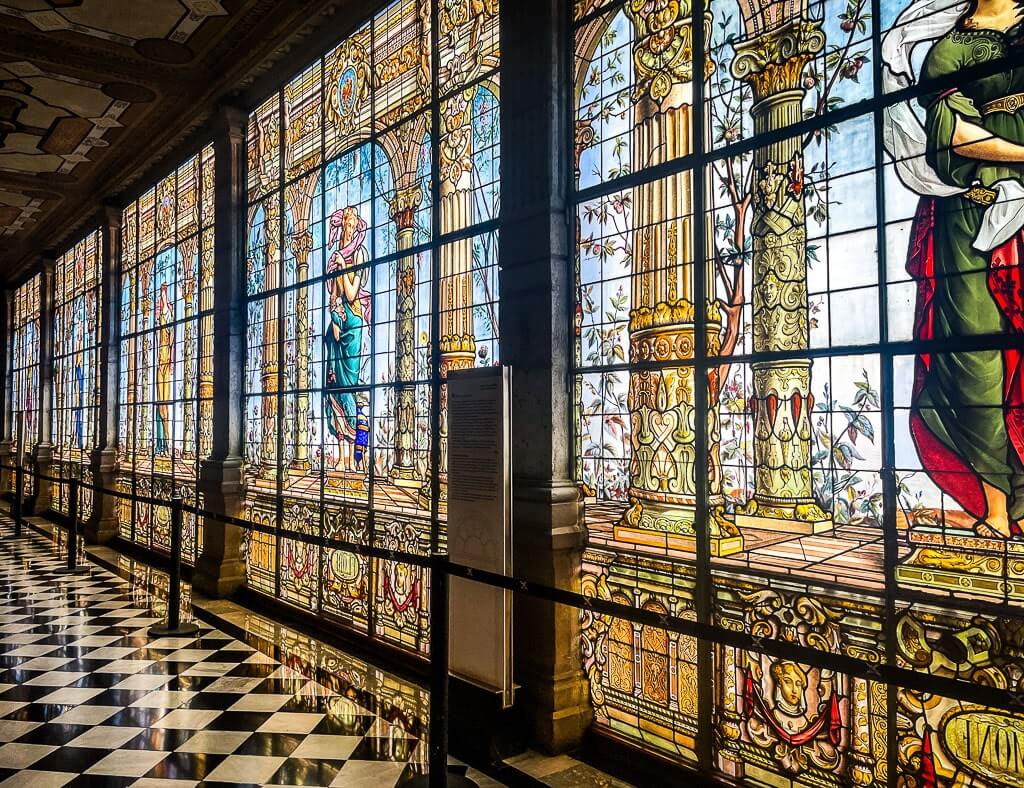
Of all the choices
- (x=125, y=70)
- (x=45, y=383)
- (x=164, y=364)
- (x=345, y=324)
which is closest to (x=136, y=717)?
(x=345, y=324)

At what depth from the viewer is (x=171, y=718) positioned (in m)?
5.28

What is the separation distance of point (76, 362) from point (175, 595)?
10.8 m

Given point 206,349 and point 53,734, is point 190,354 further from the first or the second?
point 53,734

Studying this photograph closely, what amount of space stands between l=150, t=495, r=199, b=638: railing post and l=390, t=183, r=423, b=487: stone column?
91.1 inches

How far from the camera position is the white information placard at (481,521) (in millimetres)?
4531

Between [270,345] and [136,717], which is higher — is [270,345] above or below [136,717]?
above

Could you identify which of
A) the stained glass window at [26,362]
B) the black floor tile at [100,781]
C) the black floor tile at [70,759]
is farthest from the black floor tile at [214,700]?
the stained glass window at [26,362]

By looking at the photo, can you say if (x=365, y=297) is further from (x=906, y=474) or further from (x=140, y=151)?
(x=140, y=151)

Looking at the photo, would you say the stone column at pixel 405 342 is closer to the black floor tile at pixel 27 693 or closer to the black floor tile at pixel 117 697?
the black floor tile at pixel 117 697

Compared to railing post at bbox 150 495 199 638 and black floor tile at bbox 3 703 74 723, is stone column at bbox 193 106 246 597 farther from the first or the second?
black floor tile at bbox 3 703 74 723

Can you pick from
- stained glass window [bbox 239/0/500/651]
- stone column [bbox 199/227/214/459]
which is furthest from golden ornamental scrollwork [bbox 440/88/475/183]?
stone column [bbox 199/227/214/459]

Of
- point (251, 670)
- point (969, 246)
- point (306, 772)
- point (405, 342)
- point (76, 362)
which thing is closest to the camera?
point (969, 246)

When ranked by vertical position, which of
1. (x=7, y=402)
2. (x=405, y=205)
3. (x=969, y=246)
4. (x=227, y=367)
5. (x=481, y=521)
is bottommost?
(x=481, y=521)

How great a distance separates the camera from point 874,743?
11.1ft
